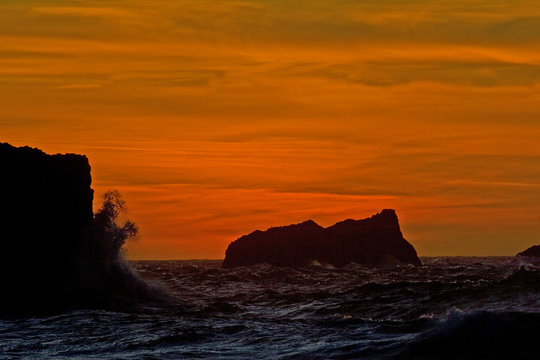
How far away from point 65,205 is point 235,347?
23347mm

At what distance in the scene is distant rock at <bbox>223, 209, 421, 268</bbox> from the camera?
171 meters

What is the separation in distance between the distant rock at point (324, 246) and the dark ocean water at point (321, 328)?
4926 inches

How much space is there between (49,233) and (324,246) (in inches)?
5097

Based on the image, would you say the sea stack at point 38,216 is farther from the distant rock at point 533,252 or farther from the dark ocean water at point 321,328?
the distant rock at point 533,252

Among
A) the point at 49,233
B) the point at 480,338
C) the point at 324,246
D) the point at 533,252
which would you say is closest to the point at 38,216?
the point at 49,233

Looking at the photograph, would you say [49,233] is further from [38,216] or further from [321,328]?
[321,328]

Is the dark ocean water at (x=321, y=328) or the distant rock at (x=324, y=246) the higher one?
the distant rock at (x=324, y=246)

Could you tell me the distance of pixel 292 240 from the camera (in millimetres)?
175250

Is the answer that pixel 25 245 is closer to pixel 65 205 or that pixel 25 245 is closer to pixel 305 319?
pixel 65 205

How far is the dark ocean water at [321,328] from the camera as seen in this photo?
2591 centimetres

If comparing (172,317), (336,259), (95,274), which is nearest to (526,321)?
(172,317)

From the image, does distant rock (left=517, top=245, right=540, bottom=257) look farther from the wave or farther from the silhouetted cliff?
the wave

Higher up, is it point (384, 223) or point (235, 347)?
point (384, 223)

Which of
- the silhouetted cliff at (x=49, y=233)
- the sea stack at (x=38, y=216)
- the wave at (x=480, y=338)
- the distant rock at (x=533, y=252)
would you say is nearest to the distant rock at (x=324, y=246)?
the distant rock at (x=533, y=252)
